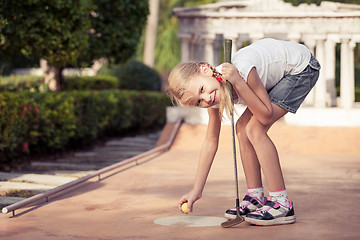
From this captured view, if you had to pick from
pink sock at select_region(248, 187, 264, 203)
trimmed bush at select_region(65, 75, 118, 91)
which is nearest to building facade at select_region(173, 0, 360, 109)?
trimmed bush at select_region(65, 75, 118, 91)

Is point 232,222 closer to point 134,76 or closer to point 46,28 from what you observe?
point 46,28

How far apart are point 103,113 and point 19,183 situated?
21.3 feet

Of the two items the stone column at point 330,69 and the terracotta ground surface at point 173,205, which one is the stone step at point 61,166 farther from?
the stone column at point 330,69

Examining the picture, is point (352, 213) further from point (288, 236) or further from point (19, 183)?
point (19, 183)

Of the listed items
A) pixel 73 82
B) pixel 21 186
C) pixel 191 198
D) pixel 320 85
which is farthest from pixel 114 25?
pixel 191 198

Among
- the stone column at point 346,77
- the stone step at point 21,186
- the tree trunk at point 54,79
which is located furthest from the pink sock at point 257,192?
the stone column at point 346,77

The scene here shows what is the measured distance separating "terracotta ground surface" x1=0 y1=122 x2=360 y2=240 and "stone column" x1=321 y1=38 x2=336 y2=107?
31.3 ft

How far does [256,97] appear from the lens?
4262 millimetres

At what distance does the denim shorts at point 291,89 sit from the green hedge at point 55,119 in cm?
509

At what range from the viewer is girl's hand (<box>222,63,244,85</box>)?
414 centimetres

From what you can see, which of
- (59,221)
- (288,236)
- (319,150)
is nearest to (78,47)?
(319,150)

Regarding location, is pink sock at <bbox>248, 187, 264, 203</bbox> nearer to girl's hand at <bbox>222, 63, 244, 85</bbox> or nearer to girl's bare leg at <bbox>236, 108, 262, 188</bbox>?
girl's bare leg at <bbox>236, 108, 262, 188</bbox>

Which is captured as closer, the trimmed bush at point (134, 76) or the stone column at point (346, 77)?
the stone column at point (346, 77)

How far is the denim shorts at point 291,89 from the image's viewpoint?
4.54 metres
